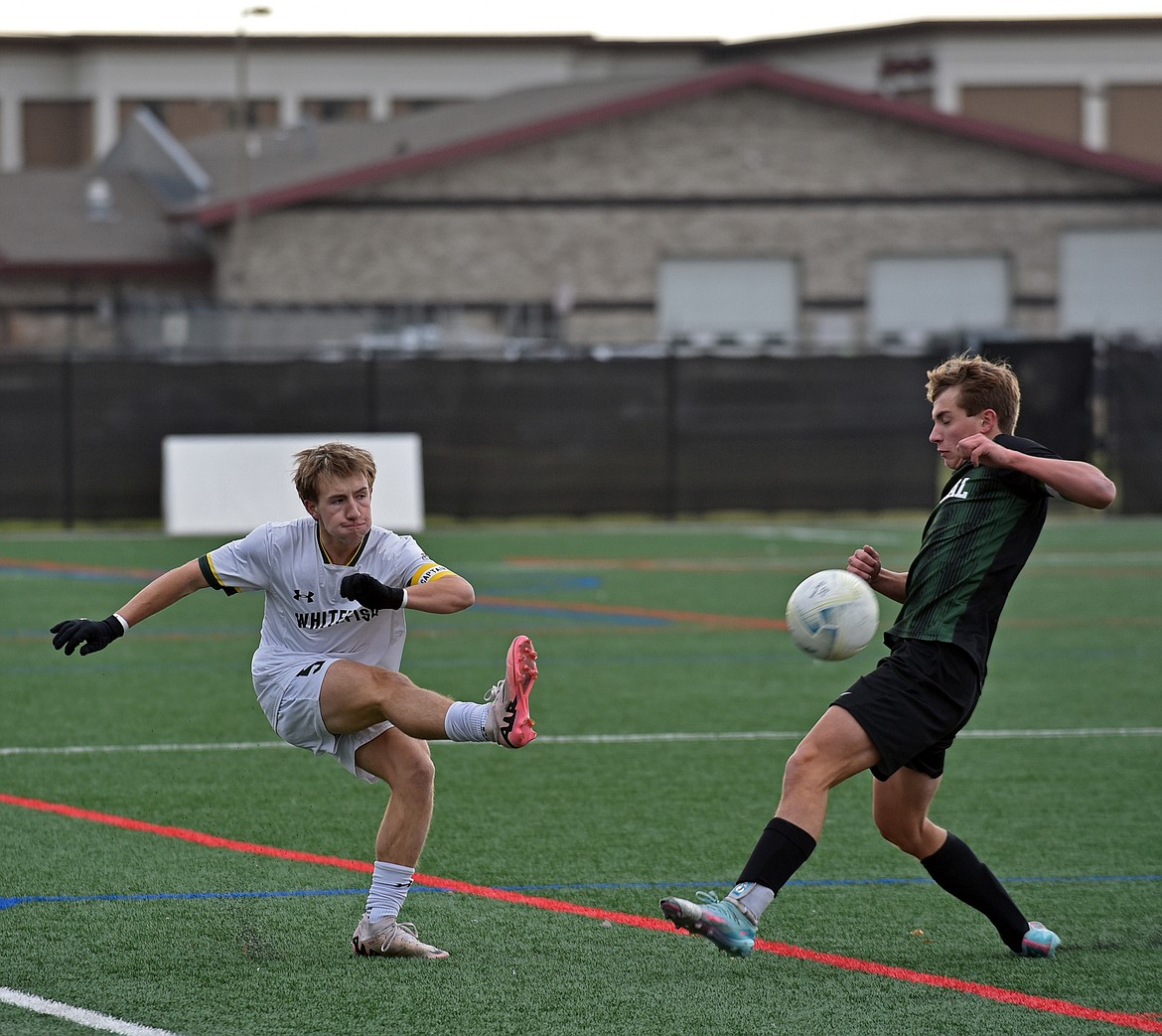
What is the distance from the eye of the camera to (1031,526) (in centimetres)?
560

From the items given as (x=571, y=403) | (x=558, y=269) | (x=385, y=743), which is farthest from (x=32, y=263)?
(x=385, y=743)

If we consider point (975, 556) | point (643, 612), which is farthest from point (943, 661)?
point (643, 612)

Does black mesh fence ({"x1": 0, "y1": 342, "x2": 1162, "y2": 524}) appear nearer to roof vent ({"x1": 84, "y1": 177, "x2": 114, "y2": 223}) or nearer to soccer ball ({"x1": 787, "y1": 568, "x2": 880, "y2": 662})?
soccer ball ({"x1": 787, "y1": 568, "x2": 880, "y2": 662})

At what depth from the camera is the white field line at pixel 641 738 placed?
945cm

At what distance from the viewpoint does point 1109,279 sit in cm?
4291

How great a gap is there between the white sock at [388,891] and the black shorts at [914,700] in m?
1.43

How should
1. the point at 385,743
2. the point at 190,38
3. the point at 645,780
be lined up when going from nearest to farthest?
the point at 385,743 → the point at 645,780 → the point at 190,38

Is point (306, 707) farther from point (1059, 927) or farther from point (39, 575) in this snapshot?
point (39, 575)

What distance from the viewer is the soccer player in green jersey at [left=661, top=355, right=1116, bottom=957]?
529cm

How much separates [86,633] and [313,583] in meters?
0.67

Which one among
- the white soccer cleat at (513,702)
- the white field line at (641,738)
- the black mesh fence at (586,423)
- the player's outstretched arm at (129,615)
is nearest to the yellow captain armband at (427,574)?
the white soccer cleat at (513,702)

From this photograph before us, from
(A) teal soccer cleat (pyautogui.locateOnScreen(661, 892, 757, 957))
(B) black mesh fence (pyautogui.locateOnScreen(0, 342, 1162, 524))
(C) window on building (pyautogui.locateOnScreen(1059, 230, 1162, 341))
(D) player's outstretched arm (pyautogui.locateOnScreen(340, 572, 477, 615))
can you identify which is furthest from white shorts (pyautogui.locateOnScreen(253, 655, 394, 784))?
(C) window on building (pyautogui.locateOnScreen(1059, 230, 1162, 341))

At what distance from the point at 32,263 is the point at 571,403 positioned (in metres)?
23.3

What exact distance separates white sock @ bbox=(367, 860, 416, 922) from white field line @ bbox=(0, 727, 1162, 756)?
3.79 m
